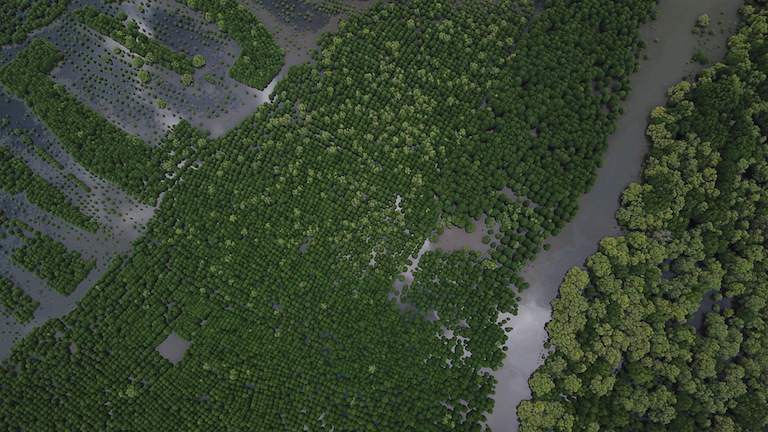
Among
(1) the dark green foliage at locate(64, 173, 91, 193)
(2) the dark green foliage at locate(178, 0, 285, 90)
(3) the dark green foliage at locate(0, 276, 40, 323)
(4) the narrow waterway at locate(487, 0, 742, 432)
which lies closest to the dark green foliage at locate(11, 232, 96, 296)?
(3) the dark green foliage at locate(0, 276, 40, 323)

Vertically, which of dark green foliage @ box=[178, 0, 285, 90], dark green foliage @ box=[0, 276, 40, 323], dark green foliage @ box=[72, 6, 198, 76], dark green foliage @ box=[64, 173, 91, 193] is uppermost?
dark green foliage @ box=[178, 0, 285, 90]

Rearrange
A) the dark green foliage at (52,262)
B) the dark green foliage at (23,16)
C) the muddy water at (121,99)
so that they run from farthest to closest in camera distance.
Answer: the dark green foliage at (23,16)
the muddy water at (121,99)
the dark green foliage at (52,262)

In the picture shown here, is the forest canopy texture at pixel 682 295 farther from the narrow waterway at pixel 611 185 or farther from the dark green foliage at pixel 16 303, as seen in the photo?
the dark green foliage at pixel 16 303

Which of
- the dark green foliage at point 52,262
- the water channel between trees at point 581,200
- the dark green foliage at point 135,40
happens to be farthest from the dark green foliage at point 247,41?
the dark green foliage at point 52,262

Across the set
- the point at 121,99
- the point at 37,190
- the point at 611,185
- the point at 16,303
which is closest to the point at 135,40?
the point at 121,99

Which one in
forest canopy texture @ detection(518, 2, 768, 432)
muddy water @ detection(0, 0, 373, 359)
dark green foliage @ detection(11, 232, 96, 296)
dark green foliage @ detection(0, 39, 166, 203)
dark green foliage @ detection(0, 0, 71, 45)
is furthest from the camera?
dark green foliage @ detection(0, 0, 71, 45)

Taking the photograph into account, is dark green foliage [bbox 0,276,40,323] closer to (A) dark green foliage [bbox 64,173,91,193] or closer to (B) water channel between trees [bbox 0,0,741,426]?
(B) water channel between trees [bbox 0,0,741,426]

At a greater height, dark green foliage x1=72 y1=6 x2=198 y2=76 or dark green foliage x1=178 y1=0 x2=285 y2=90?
dark green foliage x1=178 y1=0 x2=285 y2=90
